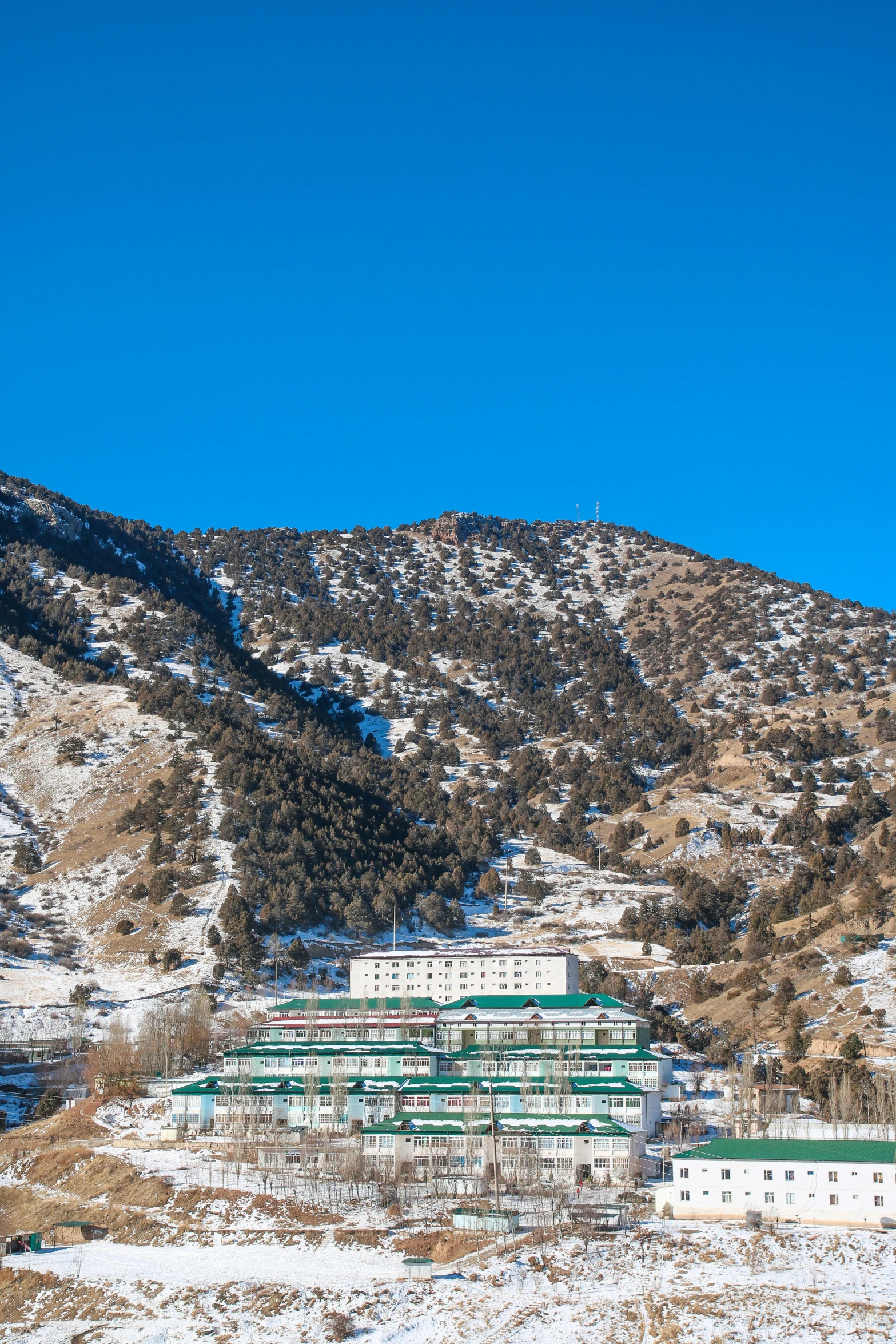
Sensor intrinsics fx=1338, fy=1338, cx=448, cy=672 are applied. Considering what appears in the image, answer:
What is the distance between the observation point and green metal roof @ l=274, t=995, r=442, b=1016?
3438 inches

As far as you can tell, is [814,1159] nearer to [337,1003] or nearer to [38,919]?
[337,1003]

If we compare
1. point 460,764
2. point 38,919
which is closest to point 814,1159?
point 38,919

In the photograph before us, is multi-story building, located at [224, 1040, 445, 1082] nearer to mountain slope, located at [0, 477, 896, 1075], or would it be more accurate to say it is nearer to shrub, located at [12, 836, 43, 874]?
mountain slope, located at [0, 477, 896, 1075]

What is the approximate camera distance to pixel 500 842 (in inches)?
6255

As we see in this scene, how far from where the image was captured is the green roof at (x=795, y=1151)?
52.2 m

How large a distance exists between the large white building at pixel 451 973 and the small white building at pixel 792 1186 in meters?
47.2

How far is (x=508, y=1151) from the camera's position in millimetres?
59125

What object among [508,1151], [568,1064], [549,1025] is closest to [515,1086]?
[568,1064]

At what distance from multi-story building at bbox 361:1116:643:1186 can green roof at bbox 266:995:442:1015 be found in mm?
25994

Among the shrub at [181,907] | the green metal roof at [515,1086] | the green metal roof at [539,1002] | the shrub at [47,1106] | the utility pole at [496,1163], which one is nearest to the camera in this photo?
the utility pole at [496,1163]

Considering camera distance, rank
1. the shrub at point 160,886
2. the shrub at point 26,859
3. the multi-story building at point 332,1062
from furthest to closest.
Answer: the shrub at point 26,859 < the shrub at point 160,886 < the multi-story building at point 332,1062

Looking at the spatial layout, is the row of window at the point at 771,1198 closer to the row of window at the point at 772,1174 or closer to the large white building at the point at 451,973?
the row of window at the point at 772,1174

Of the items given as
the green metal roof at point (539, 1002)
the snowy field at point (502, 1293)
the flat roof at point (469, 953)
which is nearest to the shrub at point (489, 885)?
the flat roof at point (469, 953)

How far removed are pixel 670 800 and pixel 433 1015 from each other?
8143 centimetres
